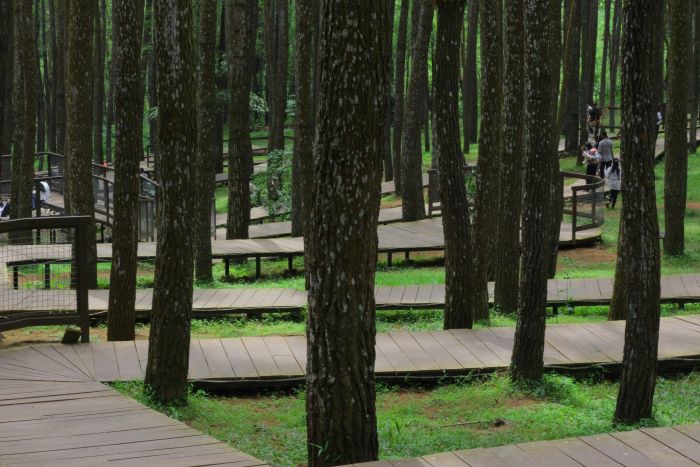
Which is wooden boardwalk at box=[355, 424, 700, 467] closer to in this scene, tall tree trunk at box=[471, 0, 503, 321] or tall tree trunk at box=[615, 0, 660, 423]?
tall tree trunk at box=[615, 0, 660, 423]

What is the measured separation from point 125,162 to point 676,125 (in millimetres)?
9736

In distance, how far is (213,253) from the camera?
50.6 ft

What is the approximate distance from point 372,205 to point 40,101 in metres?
43.1

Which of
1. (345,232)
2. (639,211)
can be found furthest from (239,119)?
(345,232)

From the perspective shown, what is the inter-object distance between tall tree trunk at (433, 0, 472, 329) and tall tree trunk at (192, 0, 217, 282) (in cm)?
514

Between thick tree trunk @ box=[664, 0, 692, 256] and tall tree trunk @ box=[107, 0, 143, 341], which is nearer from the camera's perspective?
tall tree trunk @ box=[107, 0, 143, 341]

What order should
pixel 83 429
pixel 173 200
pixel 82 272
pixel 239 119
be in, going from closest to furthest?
pixel 83 429 → pixel 173 200 → pixel 82 272 → pixel 239 119

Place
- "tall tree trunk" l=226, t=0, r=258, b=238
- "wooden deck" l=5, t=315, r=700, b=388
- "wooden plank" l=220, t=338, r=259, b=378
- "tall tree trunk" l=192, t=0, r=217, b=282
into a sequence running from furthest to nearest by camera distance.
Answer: "tall tree trunk" l=226, t=0, r=258, b=238, "tall tree trunk" l=192, t=0, r=217, b=282, "wooden plank" l=220, t=338, r=259, b=378, "wooden deck" l=5, t=315, r=700, b=388

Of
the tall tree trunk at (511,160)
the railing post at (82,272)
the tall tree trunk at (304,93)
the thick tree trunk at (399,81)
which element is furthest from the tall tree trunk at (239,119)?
the railing post at (82,272)

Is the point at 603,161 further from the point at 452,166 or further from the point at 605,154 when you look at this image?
the point at 452,166

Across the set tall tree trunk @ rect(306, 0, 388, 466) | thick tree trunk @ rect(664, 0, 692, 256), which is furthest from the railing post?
thick tree trunk @ rect(664, 0, 692, 256)

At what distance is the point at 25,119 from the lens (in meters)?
16.8

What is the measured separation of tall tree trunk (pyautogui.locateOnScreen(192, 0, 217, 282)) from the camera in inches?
550

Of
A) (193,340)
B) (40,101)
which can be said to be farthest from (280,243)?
(40,101)
